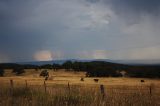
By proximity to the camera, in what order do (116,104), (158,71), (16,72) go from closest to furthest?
(116,104) → (158,71) → (16,72)

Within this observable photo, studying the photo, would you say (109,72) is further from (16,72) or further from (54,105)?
(54,105)

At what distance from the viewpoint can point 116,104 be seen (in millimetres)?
10266

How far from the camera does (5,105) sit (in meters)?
10.3

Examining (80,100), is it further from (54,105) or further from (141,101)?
(141,101)

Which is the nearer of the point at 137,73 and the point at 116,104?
the point at 116,104

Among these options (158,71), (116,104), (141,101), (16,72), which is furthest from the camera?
(16,72)

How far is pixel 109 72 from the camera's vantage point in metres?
91.8

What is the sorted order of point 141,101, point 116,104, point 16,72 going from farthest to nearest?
1. point 16,72
2. point 141,101
3. point 116,104

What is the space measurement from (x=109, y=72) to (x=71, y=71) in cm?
1357

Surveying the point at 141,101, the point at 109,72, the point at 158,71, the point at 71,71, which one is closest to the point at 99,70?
the point at 109,72

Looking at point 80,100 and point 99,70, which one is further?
point 99,70

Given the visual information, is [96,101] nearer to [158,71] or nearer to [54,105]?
[54,105]

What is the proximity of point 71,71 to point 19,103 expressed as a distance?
88.7m

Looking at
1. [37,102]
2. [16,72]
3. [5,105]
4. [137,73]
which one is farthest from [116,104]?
[16,72]
